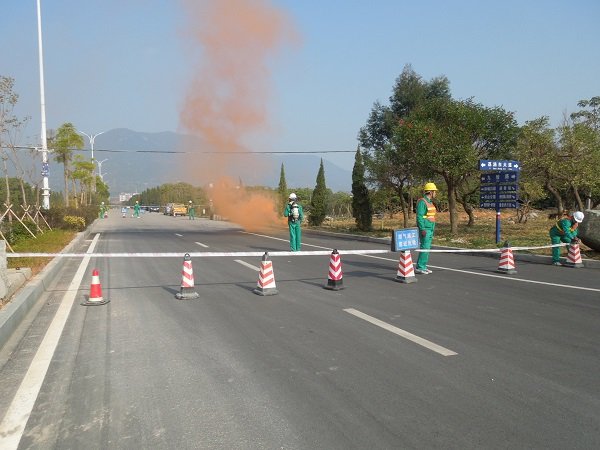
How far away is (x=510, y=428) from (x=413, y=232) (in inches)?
238

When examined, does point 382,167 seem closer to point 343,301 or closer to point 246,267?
point 246,267

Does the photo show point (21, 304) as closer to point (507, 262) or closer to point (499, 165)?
point (507, 262)

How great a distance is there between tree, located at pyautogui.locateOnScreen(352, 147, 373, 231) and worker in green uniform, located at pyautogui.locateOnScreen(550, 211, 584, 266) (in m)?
13.1

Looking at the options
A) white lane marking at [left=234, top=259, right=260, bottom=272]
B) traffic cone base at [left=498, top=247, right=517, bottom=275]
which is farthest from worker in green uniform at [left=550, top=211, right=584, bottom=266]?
white lane marking at [left=234, top=259, right=260, bottom=272]

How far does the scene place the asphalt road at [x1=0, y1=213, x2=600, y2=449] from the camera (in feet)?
9.87

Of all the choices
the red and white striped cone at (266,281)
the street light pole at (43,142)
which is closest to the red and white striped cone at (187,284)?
the red and white striped cone at (266,281)

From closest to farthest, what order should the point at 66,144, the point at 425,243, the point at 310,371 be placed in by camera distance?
the point at 310,371
the point at 425,243
the point at 66,144

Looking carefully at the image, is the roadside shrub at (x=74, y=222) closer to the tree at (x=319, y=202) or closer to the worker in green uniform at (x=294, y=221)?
the tree at (x=319, y=202)

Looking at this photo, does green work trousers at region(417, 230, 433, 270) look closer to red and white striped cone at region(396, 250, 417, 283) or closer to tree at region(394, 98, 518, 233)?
red and white striped cone at region(396, 250, 417, 283)

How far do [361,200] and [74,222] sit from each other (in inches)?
576

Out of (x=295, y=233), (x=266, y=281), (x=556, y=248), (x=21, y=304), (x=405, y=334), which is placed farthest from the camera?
(x=295, y=233)

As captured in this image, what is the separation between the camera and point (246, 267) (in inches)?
434

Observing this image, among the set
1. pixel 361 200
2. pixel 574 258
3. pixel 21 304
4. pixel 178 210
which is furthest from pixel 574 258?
pixel 178 210

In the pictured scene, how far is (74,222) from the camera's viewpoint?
901 inches
